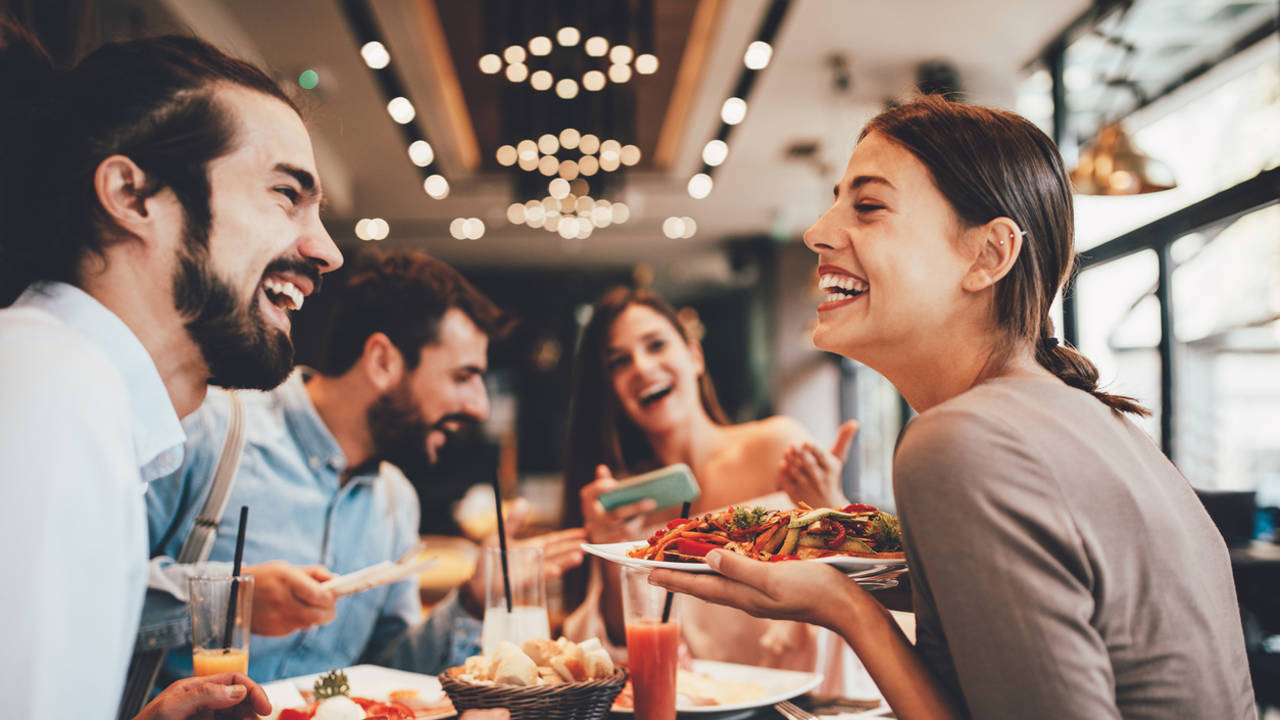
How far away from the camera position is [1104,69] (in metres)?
5.02

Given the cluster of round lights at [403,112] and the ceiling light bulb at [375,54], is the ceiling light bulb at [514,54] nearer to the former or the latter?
the cluster of round lights at [403,112]

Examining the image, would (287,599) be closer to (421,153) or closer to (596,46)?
(596,46)

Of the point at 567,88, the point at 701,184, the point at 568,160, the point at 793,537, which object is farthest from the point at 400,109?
the point at 793,537

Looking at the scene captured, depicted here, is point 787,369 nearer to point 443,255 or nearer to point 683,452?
point 443,255

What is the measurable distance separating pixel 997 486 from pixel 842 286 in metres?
0.44

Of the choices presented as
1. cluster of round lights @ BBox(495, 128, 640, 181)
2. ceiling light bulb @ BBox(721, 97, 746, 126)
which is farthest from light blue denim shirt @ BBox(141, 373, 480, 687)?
cluster of round lights @ BBox(495, 128, 640, 181)

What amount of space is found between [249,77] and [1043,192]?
1.23m

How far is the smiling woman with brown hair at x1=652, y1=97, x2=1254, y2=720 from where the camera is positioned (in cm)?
94

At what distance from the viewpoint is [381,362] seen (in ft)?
8.57

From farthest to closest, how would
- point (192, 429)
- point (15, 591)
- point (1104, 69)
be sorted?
point (1104, 69), point (192, 429), point (15, 591)

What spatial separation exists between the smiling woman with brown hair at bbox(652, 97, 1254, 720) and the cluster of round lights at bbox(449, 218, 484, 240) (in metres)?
8.38

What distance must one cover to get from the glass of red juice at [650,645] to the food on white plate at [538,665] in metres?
0.08

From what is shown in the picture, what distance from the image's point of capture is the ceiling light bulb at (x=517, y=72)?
434 centimetres

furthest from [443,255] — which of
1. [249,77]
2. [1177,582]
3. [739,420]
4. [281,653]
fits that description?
[1177,582]
